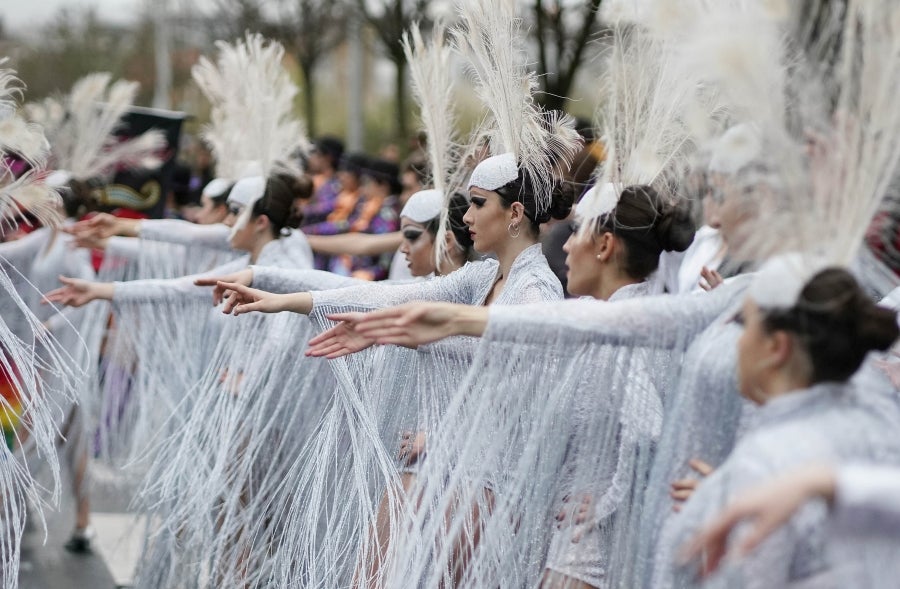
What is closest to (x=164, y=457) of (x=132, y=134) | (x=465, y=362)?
(x=465, y=362)

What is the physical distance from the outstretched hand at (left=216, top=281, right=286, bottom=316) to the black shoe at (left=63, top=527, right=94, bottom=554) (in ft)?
8.42

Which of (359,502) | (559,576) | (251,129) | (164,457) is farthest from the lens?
(251,129)

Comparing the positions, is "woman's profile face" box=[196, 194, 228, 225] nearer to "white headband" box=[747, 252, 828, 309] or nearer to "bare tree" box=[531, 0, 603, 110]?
"bare tree" box=[531, 0, 603, 110]

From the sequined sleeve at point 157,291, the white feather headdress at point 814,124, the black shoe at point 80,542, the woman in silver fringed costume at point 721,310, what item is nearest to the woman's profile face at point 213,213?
the sequined sleeve at point 157,291

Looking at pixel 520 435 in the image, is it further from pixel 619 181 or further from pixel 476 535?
pixel 619 181

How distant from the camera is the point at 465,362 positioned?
3.23 metres

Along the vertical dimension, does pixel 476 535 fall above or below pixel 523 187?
below

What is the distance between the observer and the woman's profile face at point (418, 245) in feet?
14.3

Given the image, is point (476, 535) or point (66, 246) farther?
point (66, 246)

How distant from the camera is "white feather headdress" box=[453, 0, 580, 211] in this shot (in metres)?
3.46

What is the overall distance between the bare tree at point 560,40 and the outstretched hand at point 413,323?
559 cm

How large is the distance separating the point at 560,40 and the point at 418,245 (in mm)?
4855

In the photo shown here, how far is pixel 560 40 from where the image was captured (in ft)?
29.0

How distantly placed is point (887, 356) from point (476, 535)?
112cm
